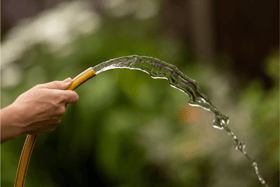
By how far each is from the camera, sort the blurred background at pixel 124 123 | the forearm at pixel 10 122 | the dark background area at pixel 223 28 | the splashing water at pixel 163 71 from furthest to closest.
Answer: the dark background area at pixel 223 28
the blurred background at pixel 124 123
the splashing water at pixel 163 71
the forearm at pixel 10 122

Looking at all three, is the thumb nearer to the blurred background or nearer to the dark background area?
the blurred background

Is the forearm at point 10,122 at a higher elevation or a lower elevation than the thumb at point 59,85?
lower

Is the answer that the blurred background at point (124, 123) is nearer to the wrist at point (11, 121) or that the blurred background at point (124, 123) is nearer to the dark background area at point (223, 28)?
the dark background area at point (223, 28)

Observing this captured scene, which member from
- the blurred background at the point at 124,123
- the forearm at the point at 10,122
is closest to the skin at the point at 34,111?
the forearm at the point at 10,122

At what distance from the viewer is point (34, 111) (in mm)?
480

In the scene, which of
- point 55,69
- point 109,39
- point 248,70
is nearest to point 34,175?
point 55,69

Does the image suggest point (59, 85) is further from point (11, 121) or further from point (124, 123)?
point (124, 123)

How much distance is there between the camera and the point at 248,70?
2082 millimetres

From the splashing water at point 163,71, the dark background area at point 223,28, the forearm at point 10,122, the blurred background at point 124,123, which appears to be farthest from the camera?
the dark background area at point 223,28


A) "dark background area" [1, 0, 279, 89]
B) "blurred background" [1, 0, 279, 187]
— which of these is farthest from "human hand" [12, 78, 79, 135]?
"dark background area" [1, 0, 279, 89]

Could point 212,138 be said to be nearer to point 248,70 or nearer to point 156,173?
point 156,173

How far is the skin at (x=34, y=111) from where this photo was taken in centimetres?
46

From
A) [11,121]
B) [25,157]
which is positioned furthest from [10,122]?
[25,157]

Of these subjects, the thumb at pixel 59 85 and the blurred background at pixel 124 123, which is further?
the blurred background at pixel 124 123
